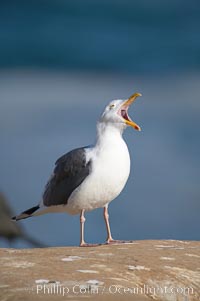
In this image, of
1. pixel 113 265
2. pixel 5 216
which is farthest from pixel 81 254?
pixel 5 216

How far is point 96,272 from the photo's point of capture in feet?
32.1

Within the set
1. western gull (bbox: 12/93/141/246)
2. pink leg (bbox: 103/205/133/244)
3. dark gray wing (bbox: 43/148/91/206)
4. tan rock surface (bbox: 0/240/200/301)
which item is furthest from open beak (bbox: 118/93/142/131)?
tan rock surface (bbox: 0/240/200/301)

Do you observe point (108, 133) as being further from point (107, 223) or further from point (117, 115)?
point (107, 223)

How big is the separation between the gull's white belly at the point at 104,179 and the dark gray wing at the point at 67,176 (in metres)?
0.10

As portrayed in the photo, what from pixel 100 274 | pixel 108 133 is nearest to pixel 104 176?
pixel 108 133

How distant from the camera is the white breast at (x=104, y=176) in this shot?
11750 millimetres

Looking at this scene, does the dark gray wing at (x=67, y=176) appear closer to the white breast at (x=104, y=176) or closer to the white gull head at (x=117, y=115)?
the white breast at (x=104, y=176)

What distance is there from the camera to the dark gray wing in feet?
39.2

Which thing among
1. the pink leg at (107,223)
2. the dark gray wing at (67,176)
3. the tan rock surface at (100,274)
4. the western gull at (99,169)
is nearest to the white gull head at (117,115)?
the western gull at (99,169)

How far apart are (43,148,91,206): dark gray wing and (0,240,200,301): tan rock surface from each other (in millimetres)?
1004

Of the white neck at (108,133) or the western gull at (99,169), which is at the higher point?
the white neck at (108,133)

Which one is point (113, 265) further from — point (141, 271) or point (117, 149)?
point (117, 149)

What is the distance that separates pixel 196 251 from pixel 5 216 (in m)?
18.9

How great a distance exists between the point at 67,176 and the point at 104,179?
0.60 meters
